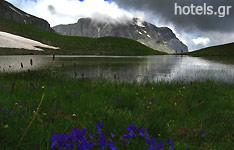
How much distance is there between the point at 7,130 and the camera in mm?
2412

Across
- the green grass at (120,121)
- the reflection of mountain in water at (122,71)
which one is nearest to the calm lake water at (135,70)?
the reflection of mountain in water at (122,71)

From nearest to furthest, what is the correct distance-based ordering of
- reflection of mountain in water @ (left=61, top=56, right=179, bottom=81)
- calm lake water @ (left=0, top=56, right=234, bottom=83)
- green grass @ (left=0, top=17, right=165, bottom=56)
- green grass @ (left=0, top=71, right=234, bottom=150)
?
1. green grass @ (left=0, top=71, right=234, bottom=150)
2. calm lake water @ (left=0, top=56, right=234, bottom=83)
3. reflection of mountain in water @ (left=61, top=56, right=179, bottom=81)
4. green grass @ (left=0, top=17, right=165, bottom=56)

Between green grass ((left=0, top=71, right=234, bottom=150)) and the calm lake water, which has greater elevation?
the calm lake water

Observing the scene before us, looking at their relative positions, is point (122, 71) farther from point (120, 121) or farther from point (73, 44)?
point (73, 44)

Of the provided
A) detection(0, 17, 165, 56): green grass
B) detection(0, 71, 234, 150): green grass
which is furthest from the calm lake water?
detection(0, 17, 165, 56): green grass

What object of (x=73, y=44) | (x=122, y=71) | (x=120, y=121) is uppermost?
(x=73, y=44)

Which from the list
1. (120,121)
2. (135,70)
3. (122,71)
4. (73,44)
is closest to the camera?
(120,121)

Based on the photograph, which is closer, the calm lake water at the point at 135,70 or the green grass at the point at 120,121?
the green grass at the point at 120,121

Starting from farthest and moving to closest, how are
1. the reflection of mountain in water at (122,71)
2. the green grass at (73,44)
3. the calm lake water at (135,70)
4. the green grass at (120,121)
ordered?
the green grass at (73,44) → the reflection of mountain in water at (122,71) → the calm lake water at (135,70) → the green grass at (120,121)

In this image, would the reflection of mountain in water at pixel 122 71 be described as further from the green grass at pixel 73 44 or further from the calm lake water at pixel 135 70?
the green grass at pixel 73 44

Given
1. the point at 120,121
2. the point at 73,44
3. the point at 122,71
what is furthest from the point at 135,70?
the point at 73,44

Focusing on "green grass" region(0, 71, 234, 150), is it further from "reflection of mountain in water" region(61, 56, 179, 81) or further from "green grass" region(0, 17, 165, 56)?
"green grass" region(0, 17, 165, 56)

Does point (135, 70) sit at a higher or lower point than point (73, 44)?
lower

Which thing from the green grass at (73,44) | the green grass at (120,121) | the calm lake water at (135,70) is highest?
the green grass at (73,44)
